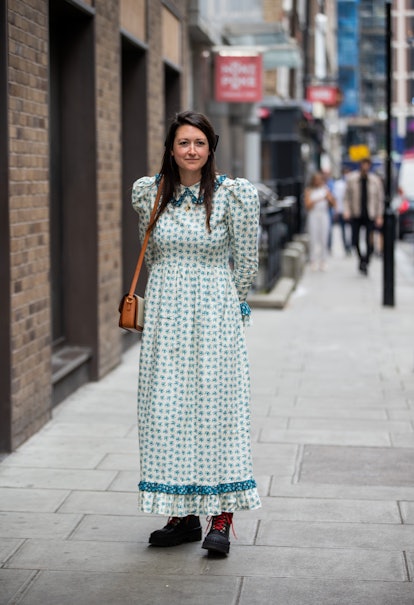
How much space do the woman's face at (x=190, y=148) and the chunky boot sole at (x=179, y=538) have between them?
5.06ft

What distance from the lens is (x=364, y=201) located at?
19.6 metres

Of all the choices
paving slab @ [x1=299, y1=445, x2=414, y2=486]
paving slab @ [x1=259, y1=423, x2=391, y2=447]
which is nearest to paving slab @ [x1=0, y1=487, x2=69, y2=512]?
paving slab @ [x1=299, y1=445, x2=414, y2=486]

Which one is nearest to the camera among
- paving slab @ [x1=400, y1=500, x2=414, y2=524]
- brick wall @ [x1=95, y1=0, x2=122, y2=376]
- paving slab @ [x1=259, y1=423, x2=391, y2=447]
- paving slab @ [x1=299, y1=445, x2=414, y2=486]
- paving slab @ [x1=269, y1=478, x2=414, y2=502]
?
paving slab @ [x1=400, y1=500, x2=414, y2=524]

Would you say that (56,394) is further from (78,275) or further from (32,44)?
(32,44)

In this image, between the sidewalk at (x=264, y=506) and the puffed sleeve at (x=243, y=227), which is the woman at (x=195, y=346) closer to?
the puffed sleeve at (x=243, y=227)

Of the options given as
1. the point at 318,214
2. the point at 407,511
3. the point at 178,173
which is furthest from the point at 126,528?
the point at 318,214

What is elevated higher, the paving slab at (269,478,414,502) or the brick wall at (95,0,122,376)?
the brick wall at (95,0,122,376)

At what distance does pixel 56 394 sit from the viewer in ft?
27.0

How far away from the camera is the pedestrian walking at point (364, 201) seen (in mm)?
19438

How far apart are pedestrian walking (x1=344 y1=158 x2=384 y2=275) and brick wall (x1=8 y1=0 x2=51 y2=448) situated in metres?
12.3

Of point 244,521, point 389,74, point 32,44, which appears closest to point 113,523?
point 244,521

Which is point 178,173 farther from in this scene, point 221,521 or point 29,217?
point 29,217

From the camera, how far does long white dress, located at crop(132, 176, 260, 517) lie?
499cm

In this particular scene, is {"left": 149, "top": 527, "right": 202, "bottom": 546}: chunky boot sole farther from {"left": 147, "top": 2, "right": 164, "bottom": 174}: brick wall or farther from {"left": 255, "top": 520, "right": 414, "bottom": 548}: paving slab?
{"left": 147, "top": 2, "right": 164, "bottom": 174}: brick wall
